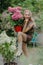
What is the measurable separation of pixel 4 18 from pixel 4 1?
4.00ft

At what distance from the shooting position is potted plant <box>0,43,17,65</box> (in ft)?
10.3

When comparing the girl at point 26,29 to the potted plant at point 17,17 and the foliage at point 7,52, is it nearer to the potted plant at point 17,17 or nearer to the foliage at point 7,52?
the potted plant at point 17,17

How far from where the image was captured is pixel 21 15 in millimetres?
4859

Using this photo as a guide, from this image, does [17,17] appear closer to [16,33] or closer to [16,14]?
[16,14]

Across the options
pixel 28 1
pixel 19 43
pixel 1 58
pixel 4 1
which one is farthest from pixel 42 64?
pixel 4 1

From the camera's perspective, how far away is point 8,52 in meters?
3.17

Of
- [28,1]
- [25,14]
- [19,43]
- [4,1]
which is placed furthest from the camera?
[4,1]

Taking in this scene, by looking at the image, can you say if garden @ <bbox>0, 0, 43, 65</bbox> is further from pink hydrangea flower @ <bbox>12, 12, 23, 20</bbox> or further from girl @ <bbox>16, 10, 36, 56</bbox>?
girl @ <bbox>16, 10, 36, 56</bbox>

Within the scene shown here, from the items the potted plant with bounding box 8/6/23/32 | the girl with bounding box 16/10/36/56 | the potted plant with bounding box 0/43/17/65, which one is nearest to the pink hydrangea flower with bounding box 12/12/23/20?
the potted plant with bounding box 8/6/23/32

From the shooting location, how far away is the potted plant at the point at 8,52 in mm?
3139

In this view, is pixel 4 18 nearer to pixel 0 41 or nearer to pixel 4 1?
pixel 4 1

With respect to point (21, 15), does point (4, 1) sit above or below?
below

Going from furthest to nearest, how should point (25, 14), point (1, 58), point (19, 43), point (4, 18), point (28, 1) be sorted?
point (28, 1) < point (4, 18) < point (25, 14) < point (19, 43) < point (1, 58)

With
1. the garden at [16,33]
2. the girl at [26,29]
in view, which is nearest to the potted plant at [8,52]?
the garden at [16,33]
